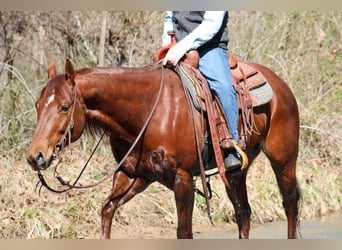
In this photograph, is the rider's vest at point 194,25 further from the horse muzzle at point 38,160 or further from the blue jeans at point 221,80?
the horse muzzle at point 38,160

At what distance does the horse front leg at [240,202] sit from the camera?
24.9 ft

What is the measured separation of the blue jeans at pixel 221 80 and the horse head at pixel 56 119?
1386mm

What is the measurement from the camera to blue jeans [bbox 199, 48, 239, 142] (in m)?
6.64

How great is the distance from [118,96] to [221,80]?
104 cm

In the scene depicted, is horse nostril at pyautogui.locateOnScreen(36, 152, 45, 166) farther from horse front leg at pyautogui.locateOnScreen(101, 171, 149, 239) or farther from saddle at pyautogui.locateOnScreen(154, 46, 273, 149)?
saddle at pyautogui.locateOnScreen(154, 46, 273, 149)

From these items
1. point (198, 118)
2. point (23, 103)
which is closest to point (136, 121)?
point (198, 118)

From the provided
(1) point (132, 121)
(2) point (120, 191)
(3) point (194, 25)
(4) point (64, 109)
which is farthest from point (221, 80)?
(4) point (64, 109)

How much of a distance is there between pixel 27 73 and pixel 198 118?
6255 mm

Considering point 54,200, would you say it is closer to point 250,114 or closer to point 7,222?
point 7,222

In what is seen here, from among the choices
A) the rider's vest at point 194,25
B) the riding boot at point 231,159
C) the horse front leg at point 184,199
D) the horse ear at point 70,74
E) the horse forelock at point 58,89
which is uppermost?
the rider's vest at point 194,25

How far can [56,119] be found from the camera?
223 inches

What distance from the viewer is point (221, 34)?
22.7 ft

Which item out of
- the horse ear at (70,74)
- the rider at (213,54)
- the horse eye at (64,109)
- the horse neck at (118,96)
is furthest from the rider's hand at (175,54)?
the horse eye at (64,109)

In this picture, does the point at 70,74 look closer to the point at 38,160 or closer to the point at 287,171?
the point at 38,160
